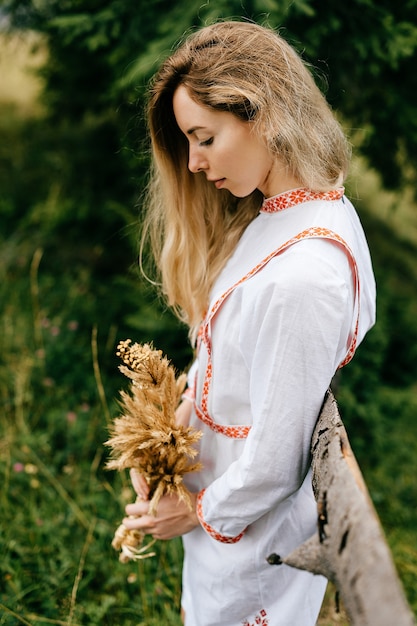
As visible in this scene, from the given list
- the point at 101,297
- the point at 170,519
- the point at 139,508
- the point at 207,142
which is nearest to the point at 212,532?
the point at 170,519

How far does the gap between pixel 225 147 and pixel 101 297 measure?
319 cm

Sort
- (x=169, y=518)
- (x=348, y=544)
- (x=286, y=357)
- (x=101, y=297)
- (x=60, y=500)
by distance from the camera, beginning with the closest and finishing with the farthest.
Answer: (x=348, y=544)
(x=286, y=357)
(x=169, y=518)
(x=60, y=500)
(x=101, y=297)

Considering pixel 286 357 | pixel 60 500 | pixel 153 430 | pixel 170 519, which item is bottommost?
pixel 60 500

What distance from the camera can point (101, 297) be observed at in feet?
14.6

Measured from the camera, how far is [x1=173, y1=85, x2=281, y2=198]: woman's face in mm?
1406

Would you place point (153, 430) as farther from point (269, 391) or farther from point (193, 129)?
point (193, 129)

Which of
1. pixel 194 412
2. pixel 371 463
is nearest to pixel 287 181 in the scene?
pixel 194 412

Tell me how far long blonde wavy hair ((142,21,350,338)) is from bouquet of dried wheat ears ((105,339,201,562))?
1.38 ft

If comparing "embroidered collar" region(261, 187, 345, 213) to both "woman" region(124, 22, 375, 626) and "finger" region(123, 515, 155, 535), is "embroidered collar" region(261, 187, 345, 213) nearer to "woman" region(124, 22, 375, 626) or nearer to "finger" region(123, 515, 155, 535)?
"woman" region(124, 22, 375, 626)

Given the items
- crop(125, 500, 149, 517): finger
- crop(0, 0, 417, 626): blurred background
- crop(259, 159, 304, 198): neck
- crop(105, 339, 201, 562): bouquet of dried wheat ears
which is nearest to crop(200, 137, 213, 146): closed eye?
crop(259, 159, 304, 198): neck

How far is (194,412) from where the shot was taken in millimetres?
1770

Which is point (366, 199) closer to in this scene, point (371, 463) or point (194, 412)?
point (371, 463)

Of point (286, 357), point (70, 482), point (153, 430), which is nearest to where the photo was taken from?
point (286, 357)

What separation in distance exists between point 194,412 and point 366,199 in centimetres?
614
